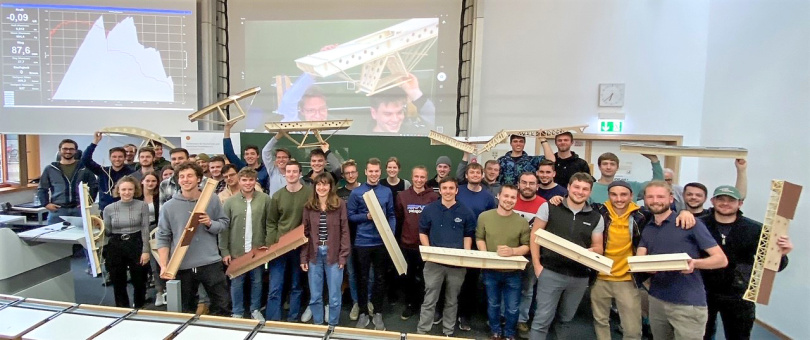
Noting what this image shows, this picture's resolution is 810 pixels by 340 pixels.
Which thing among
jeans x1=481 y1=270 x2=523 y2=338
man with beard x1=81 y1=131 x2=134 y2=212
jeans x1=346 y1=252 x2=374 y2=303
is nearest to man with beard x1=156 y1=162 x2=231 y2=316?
jeans x1=346 y1=252 x2=374 y2=303

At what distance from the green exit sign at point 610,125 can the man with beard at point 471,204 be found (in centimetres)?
316

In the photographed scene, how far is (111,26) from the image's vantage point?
18.2 feet

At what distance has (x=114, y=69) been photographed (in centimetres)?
561

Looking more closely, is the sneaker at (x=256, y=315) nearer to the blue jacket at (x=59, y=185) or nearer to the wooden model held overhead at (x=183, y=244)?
the wooden model held overhead at (x=183, y=244)

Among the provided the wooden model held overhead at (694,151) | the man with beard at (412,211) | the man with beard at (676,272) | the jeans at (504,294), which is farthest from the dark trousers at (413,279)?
the wooden model held overhead at (694,151)

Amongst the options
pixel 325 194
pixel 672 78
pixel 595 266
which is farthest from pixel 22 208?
pixel 672 78

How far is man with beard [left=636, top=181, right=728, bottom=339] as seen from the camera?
240cm

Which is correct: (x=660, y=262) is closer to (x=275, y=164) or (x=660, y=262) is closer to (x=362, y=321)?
(x=362, y=321)

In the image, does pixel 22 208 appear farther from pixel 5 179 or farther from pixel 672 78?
pixel 672 78

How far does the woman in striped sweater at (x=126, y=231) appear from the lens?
316 centimetres

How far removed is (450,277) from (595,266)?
3.72 feet

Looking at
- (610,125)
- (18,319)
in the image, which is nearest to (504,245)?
(18,319)

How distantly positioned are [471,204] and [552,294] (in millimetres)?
1010

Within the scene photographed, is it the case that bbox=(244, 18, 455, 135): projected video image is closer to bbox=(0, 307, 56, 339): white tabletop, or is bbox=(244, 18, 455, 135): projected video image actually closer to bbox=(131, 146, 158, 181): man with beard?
bbox=(131, 146, 158, 181): man with beard
